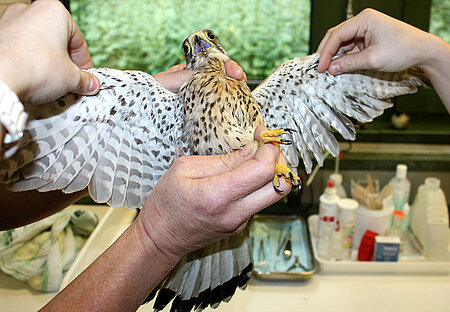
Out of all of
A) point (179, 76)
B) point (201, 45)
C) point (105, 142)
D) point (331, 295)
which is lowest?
point (331, 295)

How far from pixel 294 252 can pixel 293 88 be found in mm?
1004

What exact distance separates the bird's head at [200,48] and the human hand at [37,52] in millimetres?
731

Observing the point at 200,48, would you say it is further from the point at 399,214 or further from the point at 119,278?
the point at 399,214

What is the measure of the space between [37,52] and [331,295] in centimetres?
156

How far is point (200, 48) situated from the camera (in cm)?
153

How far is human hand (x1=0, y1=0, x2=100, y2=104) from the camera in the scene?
0.71 metres

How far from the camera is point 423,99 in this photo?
2.51 meters

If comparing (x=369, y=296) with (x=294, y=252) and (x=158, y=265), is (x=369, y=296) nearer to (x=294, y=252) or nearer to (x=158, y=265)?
(x=294, y=252)

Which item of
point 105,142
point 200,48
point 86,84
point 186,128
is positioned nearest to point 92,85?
point 86,84

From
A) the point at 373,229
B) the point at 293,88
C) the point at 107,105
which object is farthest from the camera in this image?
the point at 373,229

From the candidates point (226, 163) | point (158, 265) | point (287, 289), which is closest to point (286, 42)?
point (287, 289)

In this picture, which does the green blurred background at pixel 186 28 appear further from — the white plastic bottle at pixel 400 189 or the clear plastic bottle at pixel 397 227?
the clear plastic bottle at pixel 397 227

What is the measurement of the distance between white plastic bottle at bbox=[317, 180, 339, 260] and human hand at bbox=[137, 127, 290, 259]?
1.13 m

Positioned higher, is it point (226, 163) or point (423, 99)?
point (226, 163)
